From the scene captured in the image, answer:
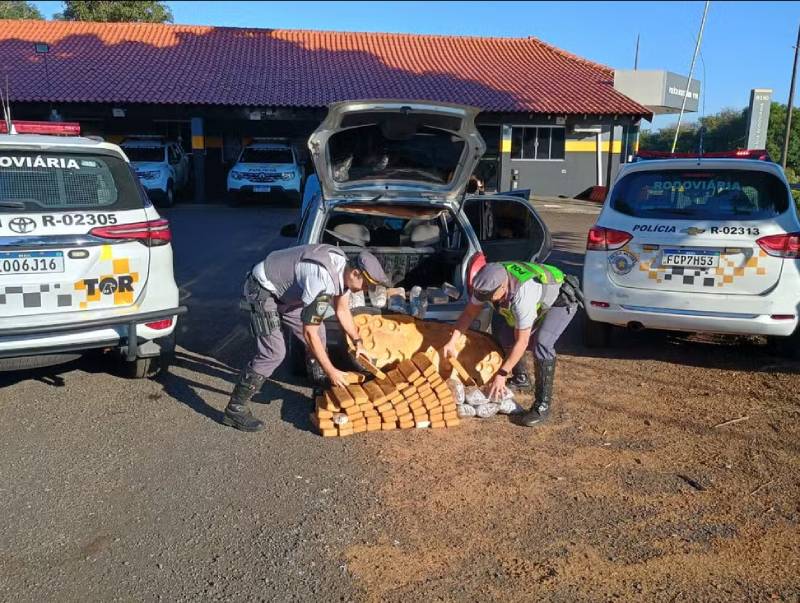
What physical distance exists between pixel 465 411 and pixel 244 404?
1439 mm

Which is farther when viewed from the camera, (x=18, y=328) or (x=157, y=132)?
(x=157, y=132)

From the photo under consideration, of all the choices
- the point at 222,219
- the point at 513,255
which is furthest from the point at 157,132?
the point at 513,255

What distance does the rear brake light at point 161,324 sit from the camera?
16.8 feet

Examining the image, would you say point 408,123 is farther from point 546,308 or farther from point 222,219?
point 222,219

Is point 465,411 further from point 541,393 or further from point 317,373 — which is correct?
point 317,373

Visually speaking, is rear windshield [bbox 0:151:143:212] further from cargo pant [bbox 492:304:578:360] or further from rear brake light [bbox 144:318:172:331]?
cargo pant [bbox 492:304:578:360]

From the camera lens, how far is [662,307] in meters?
5.94

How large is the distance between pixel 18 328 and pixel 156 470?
1.26m

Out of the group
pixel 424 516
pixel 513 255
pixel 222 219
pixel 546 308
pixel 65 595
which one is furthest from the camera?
pixel 222 219

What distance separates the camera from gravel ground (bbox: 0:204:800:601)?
3.15m

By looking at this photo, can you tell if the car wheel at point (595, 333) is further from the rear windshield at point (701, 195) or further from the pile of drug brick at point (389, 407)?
the pile of drug brick at point (389, 407)

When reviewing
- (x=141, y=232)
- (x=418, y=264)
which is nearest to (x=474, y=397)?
(x=418, y=264)

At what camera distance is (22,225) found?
15.1 feet

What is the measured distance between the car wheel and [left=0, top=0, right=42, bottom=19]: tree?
5012cm
